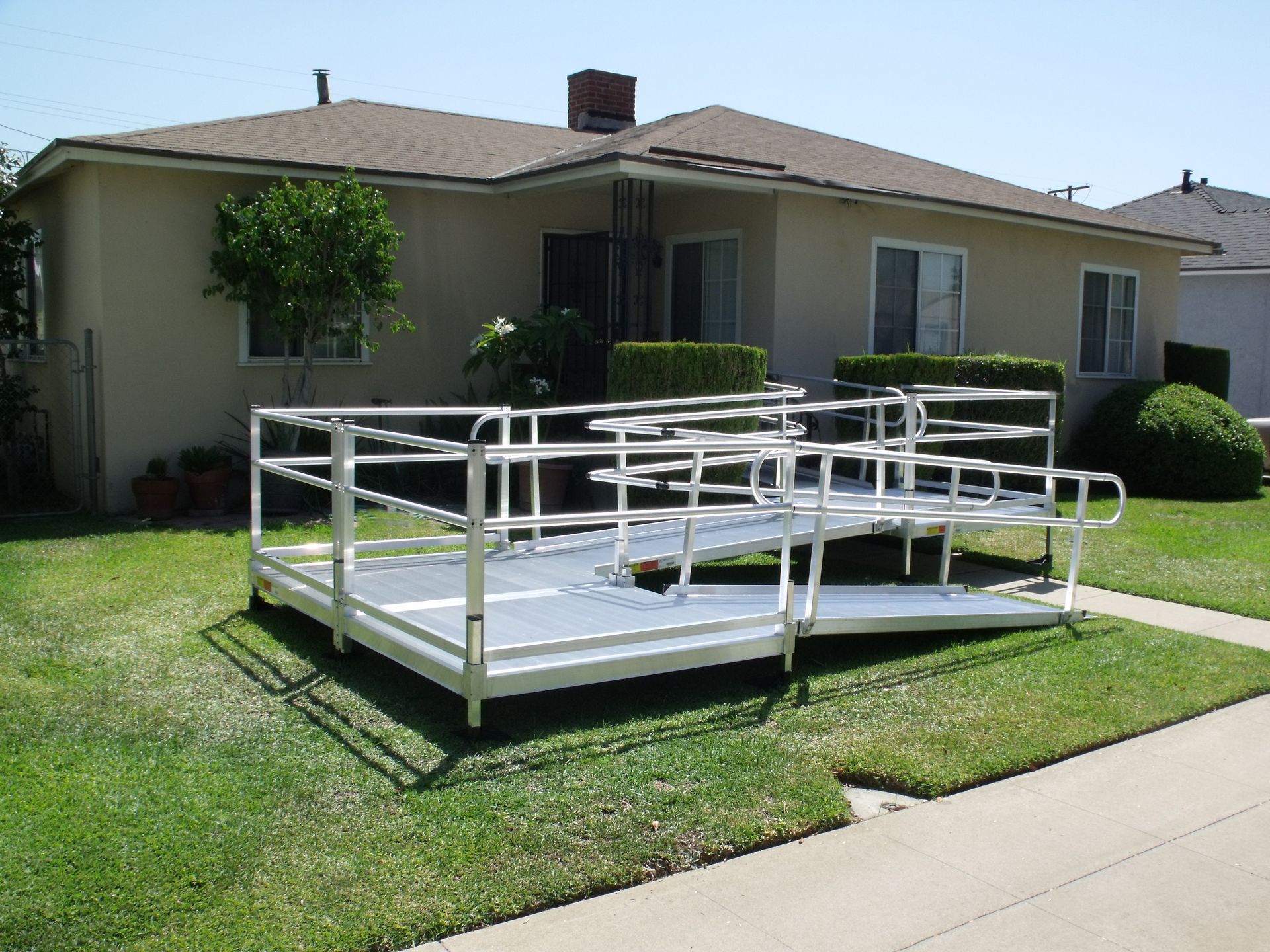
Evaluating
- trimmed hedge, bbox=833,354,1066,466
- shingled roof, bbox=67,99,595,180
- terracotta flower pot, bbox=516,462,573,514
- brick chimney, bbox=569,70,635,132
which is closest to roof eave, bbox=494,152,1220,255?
shingled roof, bbox=67,99,595,180

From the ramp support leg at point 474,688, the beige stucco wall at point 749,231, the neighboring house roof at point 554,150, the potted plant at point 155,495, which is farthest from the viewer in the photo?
the beige stucco wall at point 749,231

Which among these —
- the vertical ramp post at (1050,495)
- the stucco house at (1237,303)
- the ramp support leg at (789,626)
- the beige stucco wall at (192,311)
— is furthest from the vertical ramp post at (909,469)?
the stucco house at (1237,303)

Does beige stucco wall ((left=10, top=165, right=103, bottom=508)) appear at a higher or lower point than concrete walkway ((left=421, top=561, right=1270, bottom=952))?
higher

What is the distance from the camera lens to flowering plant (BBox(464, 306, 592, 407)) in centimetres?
1180

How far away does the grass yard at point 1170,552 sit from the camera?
27.9 ft

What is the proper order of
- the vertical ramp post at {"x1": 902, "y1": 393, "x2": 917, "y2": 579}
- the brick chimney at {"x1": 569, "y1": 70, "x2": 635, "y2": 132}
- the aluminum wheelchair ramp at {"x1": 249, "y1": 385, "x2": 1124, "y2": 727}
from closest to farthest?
the aluminum wheelchair ramp at {"x1": 249, "y1": 385, "x2": 1124, "y2": 727}
the vertical ramp post at {"x1": 902, "y1": 393, "x2": 917, "y2": 579}
the brick chimney at {"x1": 569, "y1": 70, "x2": 635, "y2": 132}

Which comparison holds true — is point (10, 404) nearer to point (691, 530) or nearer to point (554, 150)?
point (554, 150)

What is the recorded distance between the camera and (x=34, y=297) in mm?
13492

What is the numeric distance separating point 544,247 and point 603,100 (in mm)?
4484

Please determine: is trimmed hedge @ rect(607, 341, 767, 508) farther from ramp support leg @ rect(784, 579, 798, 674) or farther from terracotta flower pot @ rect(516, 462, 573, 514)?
ramp support leg @ rect(784, 579, 798, 674)

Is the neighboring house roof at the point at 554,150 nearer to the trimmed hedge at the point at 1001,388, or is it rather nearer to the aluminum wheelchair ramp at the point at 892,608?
the trimmed hedge at the point at 1001,388

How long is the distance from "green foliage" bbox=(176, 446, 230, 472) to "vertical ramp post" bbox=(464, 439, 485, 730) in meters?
→ 6.93

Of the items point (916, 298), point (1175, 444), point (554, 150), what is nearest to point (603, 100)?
point (554, 150)

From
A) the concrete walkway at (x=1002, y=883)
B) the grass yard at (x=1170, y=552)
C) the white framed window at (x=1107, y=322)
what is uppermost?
the white framed window at (x=1107, y=322)
